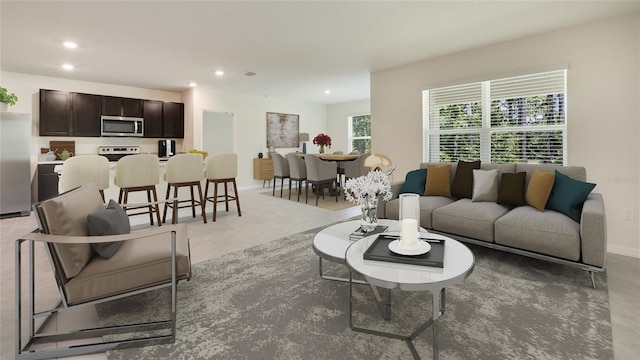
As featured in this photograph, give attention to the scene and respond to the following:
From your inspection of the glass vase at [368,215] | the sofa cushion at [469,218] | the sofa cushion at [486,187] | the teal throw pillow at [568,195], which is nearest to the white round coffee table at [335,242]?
the glass vase at [368,215]

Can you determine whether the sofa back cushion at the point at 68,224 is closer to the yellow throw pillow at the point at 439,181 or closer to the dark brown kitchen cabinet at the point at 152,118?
the yellow throw pillow at the point at 439,181

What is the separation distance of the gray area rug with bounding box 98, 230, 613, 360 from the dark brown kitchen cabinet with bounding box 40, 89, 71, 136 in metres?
4.98

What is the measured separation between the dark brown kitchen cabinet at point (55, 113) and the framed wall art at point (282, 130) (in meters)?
4.19

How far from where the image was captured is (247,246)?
332cm

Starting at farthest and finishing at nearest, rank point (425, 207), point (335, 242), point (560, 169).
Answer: point (425, 207)
point (560, 169)
point (335, 242)

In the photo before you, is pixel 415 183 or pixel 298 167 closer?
pixel 415 183

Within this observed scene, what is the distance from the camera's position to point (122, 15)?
10.2ft

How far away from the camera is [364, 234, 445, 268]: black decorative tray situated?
5.41 ft

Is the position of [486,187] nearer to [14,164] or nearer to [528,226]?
[528,226]

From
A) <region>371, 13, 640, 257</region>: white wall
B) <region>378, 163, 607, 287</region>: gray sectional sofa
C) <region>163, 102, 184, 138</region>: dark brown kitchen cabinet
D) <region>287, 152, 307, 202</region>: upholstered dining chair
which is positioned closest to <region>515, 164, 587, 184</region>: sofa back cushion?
<region>378, 163, 607, 287</region>: gray sectional sofa

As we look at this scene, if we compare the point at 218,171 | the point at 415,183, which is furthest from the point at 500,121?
the point at 218,171

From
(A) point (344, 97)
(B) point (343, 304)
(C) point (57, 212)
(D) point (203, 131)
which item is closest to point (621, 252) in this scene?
(B) point (343, 304)

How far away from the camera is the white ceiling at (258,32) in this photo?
2.98 meters

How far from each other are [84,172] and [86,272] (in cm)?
224
